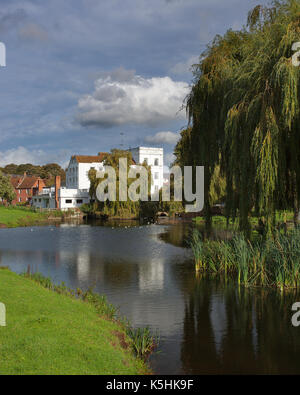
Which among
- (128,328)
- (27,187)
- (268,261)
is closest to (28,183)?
(27,187)

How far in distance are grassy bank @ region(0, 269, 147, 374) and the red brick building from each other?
76739 mm

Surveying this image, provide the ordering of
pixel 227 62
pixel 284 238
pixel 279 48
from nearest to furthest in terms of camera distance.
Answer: pixel 279 48 → pixel 284 238 → pixel 227 62

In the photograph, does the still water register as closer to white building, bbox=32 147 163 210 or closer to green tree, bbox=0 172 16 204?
green tree, bbox=0 172 16 204

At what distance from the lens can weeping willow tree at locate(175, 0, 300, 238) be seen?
1152 cm

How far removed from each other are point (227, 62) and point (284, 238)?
6.94 m

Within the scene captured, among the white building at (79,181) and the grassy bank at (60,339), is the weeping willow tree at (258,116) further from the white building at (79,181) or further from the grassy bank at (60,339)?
the white building at (79,181)

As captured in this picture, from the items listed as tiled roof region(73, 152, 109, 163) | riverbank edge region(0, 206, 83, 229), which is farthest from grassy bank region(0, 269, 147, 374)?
tiled roof region(73, 152, 109, 163)

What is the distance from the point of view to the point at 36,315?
8789 mm

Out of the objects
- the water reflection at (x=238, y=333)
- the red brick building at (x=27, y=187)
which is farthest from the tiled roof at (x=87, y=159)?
the water reflection at (x=238, y=333)

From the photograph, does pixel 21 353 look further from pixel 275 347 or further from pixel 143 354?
pixel 275 347

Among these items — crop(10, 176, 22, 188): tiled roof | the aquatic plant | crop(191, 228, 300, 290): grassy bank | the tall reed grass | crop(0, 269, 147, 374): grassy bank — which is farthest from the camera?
crop(10, 176, 22, 188): tiled roof

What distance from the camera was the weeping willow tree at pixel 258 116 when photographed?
37.8ft

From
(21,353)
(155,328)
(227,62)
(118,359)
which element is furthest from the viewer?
(227,62)
